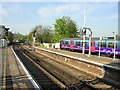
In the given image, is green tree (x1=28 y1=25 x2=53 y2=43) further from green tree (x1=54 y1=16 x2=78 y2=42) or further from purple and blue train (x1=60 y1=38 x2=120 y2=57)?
purple and blue train (x1=60 y1=38 x2=120 y2=57)

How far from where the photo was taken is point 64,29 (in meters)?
48.4

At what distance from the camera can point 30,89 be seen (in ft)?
23.6

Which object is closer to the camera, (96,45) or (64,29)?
(96,45)

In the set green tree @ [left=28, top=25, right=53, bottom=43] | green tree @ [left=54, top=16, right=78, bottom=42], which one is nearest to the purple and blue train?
green tree @ [left=54, top=16, right=78, bottom=42]

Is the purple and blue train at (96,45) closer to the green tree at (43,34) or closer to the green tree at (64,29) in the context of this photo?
the green tree at (64,29)

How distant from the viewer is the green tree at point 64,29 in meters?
48.1

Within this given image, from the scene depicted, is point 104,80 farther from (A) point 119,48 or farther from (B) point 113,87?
(A) point 119,48

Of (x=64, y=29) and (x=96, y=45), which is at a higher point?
(x=64, y=29)

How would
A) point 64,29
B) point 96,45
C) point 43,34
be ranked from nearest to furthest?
point 96,45, point 64,29, point 43,34

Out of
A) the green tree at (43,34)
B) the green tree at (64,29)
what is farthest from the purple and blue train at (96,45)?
the green tree at (43,34)

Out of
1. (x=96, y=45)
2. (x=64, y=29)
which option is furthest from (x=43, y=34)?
(x=96, y=45)

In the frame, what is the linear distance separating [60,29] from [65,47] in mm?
18597

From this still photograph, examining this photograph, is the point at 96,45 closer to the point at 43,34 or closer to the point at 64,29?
the point at 64,29

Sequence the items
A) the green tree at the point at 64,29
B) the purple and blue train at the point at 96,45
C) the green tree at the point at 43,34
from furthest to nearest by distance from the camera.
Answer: the green tree at the point at 43,34
the green tree at the point at 64,29
the purple and blue train at the point at 96,45
